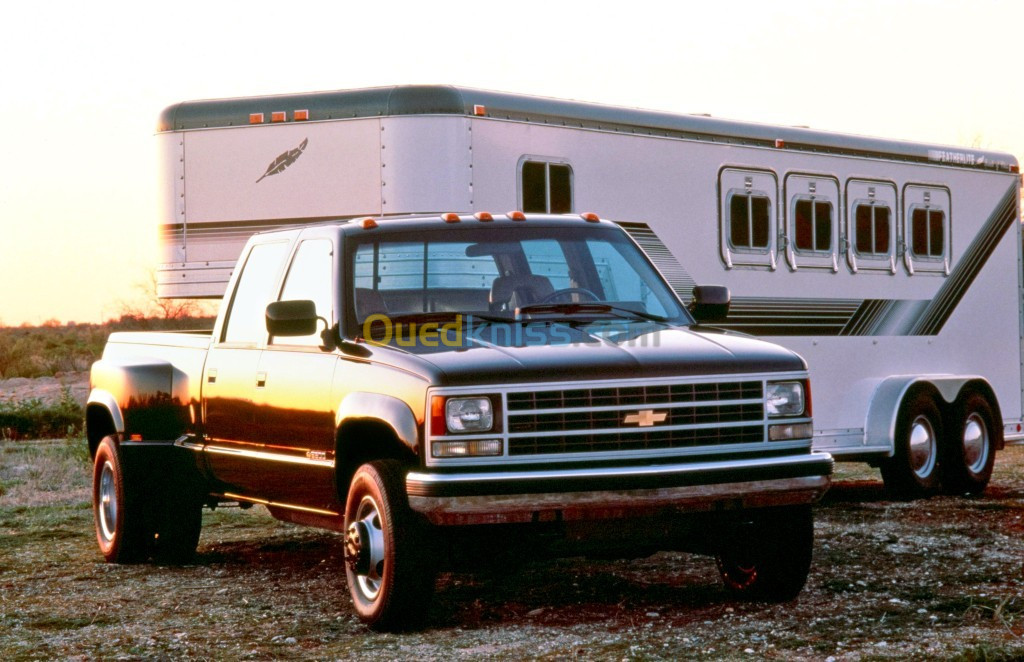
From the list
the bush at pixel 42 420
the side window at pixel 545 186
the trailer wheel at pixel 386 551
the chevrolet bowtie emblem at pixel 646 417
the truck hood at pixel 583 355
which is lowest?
the bush at pixel 42 420

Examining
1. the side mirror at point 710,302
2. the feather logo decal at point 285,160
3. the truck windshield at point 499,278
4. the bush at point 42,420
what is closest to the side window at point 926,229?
the feather logo decal at point 285,160

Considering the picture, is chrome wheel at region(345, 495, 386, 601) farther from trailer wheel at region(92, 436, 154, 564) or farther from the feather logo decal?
the feather logo decal

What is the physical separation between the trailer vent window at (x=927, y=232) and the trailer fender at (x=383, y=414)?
29.5 feet

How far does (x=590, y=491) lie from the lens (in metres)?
6.96

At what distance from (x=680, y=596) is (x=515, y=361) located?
6.38 ft

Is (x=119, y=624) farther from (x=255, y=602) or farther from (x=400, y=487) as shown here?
(x=400, y=487)

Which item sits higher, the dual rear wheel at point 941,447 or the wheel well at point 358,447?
the wheel well at point 358,447

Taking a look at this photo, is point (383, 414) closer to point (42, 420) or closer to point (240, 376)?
point (240, 376)

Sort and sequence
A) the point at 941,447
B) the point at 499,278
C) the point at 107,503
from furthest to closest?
the point at 941,447 → the point at 107,503 → the point at 499,278

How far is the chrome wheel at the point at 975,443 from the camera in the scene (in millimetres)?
14836

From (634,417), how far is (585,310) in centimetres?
105

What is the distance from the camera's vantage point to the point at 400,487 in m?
7.15

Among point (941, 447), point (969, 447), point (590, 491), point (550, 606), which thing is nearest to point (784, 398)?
point (590, 491)

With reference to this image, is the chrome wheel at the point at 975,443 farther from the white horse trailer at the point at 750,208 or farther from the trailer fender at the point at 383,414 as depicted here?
the trailer fender at the point at 383,414
